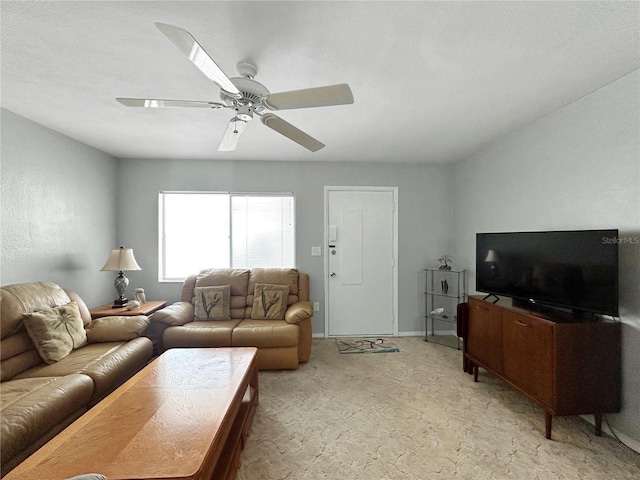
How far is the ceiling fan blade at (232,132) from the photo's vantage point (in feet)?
5.89

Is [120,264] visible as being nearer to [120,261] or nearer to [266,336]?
[120,261]

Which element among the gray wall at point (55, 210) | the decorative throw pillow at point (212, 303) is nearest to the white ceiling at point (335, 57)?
the gray wall at point (55, 210)

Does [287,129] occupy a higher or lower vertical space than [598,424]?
higher

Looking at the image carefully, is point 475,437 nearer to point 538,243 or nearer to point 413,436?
point 413,436

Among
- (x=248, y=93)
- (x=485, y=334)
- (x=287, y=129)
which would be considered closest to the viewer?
(x=248, y=93)

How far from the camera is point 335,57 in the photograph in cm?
169

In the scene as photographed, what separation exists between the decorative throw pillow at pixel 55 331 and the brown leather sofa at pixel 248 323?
2.33ft

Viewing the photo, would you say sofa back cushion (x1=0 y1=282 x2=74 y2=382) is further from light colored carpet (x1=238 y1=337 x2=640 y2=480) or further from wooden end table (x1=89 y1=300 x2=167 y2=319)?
light colored carpet (x1=238 y1=337 x2=640 y2=480)

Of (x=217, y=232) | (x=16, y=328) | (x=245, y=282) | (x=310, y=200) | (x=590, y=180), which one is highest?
(x=310, y=200)

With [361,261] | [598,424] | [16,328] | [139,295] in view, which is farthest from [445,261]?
[16,328]

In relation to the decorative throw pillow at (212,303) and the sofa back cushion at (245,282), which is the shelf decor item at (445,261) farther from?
the decorative throw pillow at (212,303)

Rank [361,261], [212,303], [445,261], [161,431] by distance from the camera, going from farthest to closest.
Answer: [361,261], [445,261], [212,303], [161,431]

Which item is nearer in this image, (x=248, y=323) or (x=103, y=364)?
(x=103, y=364)

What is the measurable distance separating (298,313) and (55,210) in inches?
107
